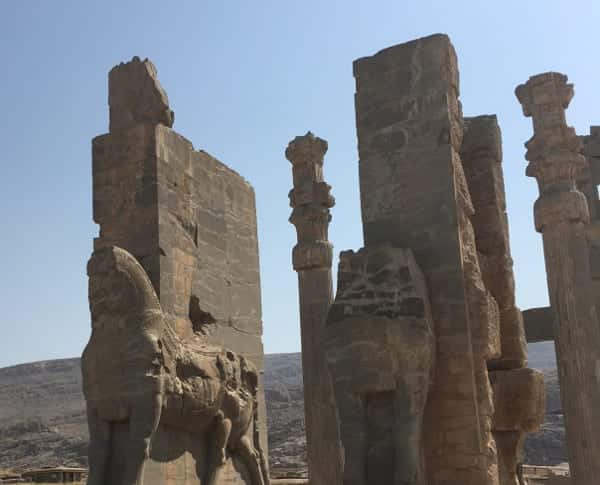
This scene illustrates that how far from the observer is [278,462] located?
21812mm

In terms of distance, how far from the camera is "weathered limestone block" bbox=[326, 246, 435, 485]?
14.6 feet

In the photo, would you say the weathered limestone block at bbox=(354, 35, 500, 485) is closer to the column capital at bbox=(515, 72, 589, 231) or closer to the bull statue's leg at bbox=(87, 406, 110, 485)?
the bull statue's leg at bbox=(87, 406, 110, 485)

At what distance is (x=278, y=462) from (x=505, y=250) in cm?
1692

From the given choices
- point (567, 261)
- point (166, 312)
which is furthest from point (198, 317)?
point (567, 261)

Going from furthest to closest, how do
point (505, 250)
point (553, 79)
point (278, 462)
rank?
1. point (278, 462)
2. point (553, 79)
3. point (505, 250)

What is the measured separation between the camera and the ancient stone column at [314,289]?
30.7 ft

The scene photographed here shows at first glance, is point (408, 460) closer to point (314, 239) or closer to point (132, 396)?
point (132, 396)

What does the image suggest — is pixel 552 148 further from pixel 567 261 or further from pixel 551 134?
pixel 567 261

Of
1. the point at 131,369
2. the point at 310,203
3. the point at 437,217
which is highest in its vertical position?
the point at 310,203

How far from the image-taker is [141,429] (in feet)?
17.8

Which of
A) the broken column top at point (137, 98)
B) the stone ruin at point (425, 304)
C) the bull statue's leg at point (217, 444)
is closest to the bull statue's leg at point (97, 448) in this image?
the bull statue's leg at point (217, 444)

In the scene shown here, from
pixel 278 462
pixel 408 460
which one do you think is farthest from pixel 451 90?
pixel 278 462

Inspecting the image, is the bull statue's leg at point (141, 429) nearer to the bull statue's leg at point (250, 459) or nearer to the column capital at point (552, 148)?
the bull statue's leg at point (250, 459)

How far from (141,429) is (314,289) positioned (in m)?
4.84
